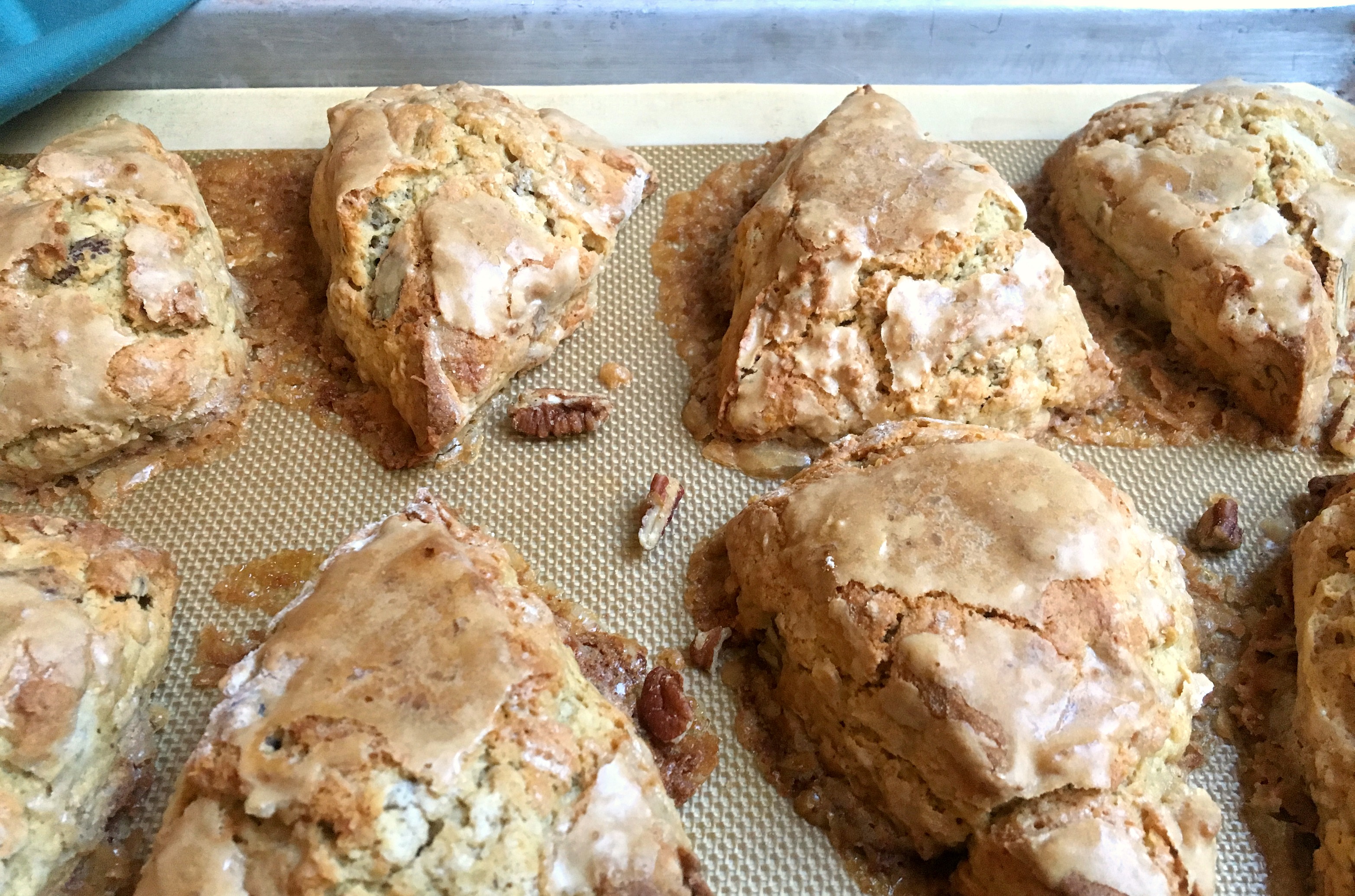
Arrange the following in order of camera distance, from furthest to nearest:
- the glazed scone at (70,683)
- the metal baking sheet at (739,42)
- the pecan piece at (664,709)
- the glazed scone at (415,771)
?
1. the metal baking sheet at (739,42)
2. the pecan piece at (664,709)
3. the glazed scone at (70,683)
4. the glazed scone at (415,771)

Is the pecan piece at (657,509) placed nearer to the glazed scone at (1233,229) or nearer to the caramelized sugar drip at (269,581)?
the caramelized sugar drip at (269,581)

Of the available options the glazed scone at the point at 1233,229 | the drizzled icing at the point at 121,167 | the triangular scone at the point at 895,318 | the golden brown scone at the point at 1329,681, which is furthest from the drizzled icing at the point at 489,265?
the golden brown scone at the point at 1329,681

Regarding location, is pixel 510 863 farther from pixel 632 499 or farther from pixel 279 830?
pixel 632 499

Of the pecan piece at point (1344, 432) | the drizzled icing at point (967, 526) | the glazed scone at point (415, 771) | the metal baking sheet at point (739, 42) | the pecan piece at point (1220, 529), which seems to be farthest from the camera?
the metal baking sheet at point (739, 42)

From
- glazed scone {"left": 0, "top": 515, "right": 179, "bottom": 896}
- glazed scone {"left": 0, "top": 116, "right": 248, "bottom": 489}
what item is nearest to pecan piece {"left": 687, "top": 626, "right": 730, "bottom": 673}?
glazed scone {"left": 0, "top": 515, "right": 179, "bottom": 896}

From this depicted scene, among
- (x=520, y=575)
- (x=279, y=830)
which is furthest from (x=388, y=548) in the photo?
(x=279, y=830)

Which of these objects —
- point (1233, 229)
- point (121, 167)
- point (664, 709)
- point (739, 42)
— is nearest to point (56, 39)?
point (121, 167)

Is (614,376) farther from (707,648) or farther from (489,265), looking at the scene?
(707,648)
